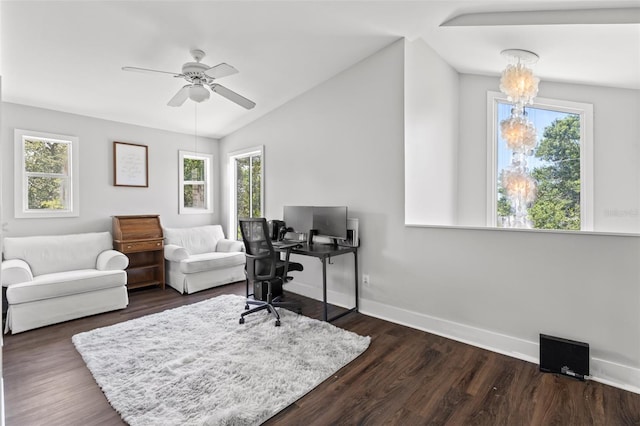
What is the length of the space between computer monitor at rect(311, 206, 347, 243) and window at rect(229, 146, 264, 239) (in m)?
1.48

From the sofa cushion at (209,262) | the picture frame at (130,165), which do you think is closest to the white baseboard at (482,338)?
the sofa cushion at (209,262)

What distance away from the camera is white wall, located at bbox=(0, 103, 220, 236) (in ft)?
12.8

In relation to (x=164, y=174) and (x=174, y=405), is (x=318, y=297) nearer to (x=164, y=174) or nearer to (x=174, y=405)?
(x=174, y=405)

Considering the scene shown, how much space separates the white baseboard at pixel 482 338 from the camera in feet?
7.38

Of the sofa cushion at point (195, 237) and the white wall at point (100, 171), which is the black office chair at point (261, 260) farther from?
the white wall at point (100, 171)

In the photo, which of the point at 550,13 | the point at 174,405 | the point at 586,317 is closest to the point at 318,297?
the point at 174,405

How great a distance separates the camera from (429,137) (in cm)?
377

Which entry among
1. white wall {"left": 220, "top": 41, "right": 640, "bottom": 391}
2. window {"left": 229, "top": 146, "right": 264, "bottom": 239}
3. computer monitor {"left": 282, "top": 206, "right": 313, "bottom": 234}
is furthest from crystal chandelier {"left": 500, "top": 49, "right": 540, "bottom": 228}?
window {"left": 229, "top": 146, "right": 264, "bottom": 239}

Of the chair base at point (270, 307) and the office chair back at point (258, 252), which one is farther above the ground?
the office chair back at point (258, 252)

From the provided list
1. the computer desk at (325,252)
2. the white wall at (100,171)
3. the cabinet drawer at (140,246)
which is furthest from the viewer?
the cabinet drawer at (140,246)

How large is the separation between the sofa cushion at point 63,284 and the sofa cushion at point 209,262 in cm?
77

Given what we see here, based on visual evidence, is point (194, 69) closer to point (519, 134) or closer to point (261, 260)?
point (261, 260)

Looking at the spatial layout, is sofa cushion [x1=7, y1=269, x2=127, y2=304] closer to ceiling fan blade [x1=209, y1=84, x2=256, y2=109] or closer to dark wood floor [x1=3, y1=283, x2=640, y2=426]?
dark wood floor [x1=3, y1=283, x2=640, y2=426]

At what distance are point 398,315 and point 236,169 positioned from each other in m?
3.90
